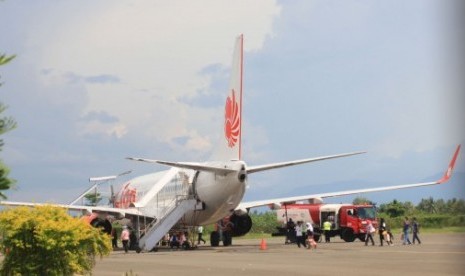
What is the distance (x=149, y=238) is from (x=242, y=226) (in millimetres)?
7745

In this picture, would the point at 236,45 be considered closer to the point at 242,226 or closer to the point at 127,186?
the point at 242,226

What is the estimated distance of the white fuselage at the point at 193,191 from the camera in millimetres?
39188

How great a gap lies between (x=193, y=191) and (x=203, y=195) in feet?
4.15

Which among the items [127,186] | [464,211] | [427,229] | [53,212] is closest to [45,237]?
[53,212]

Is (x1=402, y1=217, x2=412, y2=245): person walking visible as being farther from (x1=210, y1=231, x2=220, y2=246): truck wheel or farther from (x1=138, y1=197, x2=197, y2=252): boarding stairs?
(x1=138, y1=197, x2=197, y2=252): boarding stairs

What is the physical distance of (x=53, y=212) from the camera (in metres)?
16.3

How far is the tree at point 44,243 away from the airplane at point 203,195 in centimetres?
1797

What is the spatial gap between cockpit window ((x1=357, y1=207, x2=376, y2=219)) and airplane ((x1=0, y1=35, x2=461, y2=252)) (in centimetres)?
184

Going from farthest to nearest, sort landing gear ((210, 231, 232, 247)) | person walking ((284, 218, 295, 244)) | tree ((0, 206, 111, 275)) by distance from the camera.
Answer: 1. person walking ((284, 218, 295, 244))
2. landing gear ((210, 231, 232, 247))
3. tree ((0, 206, 111, 275))

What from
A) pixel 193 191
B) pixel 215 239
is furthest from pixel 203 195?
pixel 215 239

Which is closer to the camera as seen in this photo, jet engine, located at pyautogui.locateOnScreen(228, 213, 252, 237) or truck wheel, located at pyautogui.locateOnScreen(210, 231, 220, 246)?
truck wheel, located at pyautogui.locateOnScreen(210, 231, 220, 246)

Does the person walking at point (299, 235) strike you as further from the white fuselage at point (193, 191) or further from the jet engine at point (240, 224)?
the jet engine at point (240, 224)

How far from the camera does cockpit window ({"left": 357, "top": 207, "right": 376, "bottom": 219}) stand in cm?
5203

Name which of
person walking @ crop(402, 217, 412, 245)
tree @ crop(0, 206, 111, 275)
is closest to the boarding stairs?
person walking @ crop(402, 217, 412, 245)
